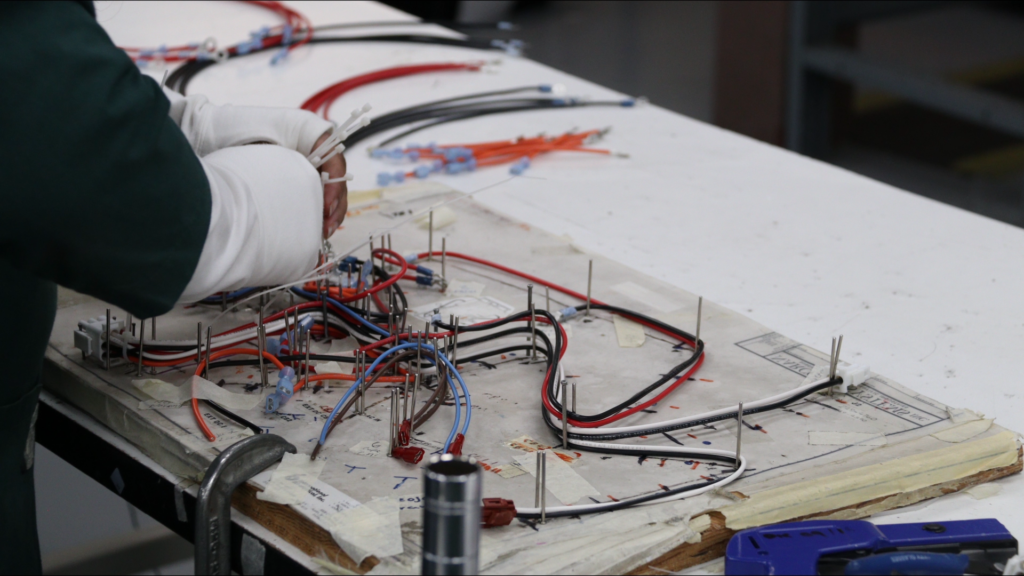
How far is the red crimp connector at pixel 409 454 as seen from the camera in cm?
85

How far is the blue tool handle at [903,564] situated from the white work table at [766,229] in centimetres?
12

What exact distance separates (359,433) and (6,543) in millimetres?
345

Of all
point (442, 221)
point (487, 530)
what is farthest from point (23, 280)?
point (442, 221)

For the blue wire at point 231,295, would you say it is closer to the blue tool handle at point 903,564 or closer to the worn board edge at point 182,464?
the worn board edge at point 182,464

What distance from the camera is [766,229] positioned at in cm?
143

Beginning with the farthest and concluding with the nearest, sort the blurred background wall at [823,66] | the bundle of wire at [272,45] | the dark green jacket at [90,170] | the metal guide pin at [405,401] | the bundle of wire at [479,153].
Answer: the blurred background wall at [823,66], the bundle of wire at [272,45], the bundle of wire at [479,153], the metal guide pin at [405,401], the dark green jacket at [90,170]

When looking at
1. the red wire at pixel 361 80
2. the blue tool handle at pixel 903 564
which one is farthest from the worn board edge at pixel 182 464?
the red wire at pixel 361 80

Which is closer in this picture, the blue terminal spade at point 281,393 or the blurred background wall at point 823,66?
the blue terminal spade at point 281,393

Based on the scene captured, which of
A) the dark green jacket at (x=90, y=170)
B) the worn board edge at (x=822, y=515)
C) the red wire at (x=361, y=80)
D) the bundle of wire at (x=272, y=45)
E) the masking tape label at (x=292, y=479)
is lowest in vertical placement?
the worn board edge at (x=822, y=515)

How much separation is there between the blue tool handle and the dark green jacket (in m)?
0.54

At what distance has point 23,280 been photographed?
2.82 feet

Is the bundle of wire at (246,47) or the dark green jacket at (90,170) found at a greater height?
the dark green jacket at (90,170)

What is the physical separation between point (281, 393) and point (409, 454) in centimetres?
15

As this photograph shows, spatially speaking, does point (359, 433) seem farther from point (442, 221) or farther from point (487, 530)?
point (442, 221)
